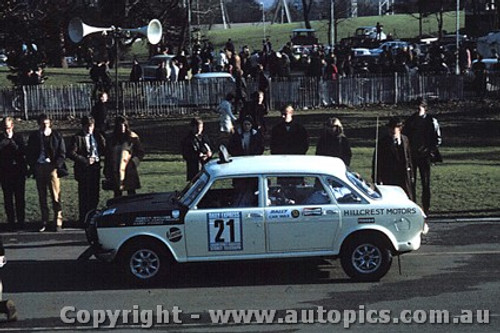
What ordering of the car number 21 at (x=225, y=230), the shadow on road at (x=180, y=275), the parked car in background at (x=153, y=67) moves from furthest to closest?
1. the parked car in background at (x=153, y=67)
2. the shadow on road at (x=180, y=275)
3. the car number 21 at (x=225, y=230)

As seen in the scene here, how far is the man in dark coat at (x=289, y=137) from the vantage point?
48.1 feet

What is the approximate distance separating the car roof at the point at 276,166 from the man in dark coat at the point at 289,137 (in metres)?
3.08

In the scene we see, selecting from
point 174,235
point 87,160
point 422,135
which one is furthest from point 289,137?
point 174,235

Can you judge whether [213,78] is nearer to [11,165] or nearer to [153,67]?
[153,67]

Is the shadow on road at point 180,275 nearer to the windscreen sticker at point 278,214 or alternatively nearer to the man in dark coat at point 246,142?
the windscreen sticker at point 278,214

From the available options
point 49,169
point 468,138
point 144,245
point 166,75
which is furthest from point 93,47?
point 144,245

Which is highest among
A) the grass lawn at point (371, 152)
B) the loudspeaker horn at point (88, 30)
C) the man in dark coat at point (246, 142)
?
the loudspeaker horn at point (88, 30)

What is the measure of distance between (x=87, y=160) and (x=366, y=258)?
5.56 metres

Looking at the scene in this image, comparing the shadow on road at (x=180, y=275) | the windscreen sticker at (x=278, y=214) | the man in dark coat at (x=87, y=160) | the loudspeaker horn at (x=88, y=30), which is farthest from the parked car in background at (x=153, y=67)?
the windscreen sticker at (x=278, y=214)

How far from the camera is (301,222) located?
10.7 meters

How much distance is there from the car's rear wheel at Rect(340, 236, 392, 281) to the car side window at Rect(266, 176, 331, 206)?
674 mm

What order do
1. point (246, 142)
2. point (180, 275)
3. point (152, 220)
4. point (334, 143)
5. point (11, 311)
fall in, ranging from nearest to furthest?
point (11, 311)
point (152, 220)
point (180, 275)
point (334, 143)
point (246, 142)

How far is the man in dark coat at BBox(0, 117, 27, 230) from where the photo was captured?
14352 mm

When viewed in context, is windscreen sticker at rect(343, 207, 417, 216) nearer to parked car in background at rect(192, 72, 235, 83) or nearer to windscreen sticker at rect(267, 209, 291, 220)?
windscreen sticker at rect(267, 209, 291, 220)
